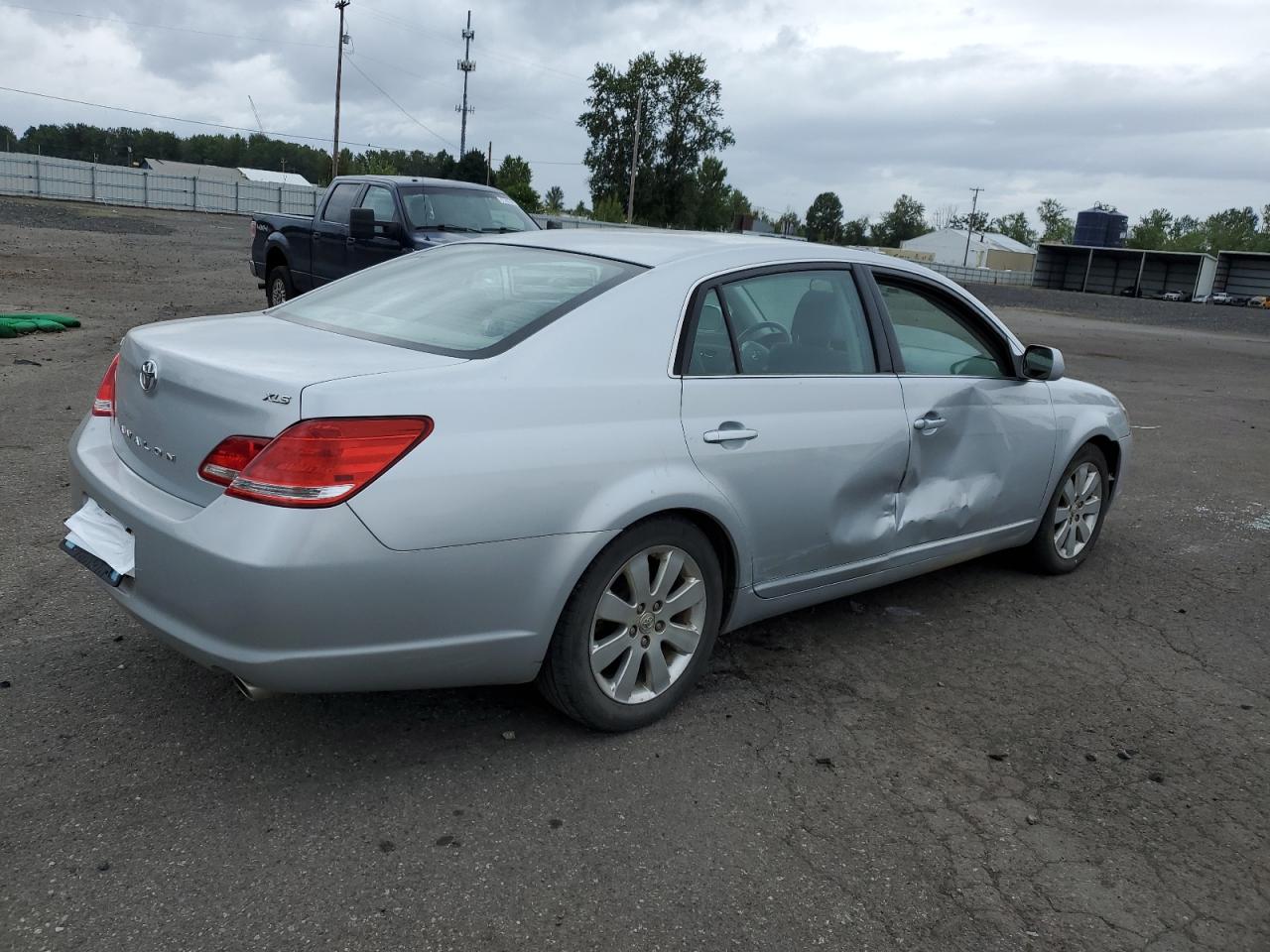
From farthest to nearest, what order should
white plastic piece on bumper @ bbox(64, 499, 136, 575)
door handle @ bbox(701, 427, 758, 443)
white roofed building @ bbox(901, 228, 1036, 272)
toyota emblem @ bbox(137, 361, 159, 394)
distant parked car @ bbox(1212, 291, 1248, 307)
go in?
white roofed building @ bbox(901, 228, 1036, 272) → distant parked car @ bbox(1212, 291, 1248, 307) → door handle @ bbox(701, 427, 758, 443) → toyota emblem @ bbox(137, 361, 159, 394) → white plastic piece on bumper @ bbox(64, 499, 136, 575)

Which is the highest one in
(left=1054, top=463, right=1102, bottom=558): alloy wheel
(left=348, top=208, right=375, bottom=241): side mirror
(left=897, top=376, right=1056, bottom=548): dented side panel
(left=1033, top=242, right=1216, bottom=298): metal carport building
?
(left=1033, top=242, right=1216, bottom=298): metal carport building

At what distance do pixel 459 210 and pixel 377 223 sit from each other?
1227mm

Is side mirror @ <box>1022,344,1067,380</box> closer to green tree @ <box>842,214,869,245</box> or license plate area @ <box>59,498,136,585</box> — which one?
license plate area @ <box>59,498,136,585</box>

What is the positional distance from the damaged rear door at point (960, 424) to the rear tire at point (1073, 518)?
0.75 ft

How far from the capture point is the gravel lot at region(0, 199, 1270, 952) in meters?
2.62

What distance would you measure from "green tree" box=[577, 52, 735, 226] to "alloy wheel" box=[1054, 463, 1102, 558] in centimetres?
8363

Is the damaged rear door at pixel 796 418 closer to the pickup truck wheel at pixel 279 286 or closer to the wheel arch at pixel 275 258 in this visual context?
the pickup truck wheel at pixel 279 286

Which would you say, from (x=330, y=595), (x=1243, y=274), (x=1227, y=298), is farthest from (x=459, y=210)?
(x=1243, y=274)

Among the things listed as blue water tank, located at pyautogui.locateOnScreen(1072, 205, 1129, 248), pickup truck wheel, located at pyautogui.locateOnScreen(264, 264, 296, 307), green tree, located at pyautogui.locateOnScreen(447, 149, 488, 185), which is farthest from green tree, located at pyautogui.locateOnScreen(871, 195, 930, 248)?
pickup truck wheel, located at pyautogui.locateOnScreen(264, 264, 296, 307)

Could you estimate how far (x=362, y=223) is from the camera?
1104 cm

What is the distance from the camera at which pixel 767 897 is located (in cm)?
274

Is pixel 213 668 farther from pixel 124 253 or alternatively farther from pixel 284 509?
pixel 124 253

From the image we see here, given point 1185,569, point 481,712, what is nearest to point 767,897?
point 481,712

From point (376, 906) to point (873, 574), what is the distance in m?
2.35
